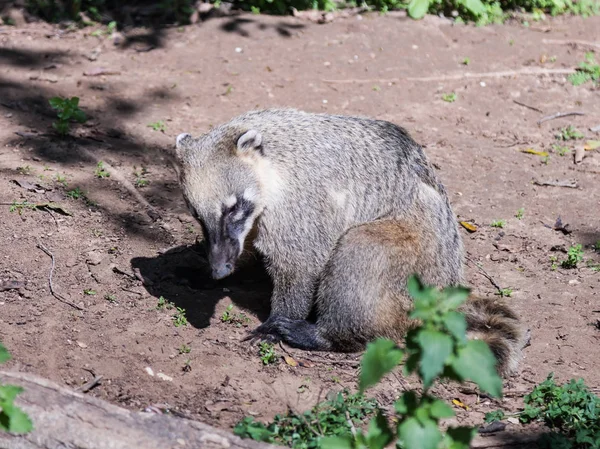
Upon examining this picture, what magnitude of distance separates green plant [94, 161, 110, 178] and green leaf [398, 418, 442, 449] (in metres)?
4.33

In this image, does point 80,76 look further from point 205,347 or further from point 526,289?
point 526,289

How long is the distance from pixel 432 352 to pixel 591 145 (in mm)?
5758

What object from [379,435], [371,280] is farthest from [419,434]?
[371,280]

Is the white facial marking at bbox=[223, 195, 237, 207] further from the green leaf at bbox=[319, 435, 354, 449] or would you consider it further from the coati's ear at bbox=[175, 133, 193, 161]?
the green leaf at bbox=[319, 435, 354, 449]

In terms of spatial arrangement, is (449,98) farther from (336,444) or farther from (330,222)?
(336,444)

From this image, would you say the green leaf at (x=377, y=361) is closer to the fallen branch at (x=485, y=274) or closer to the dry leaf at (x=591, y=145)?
the fallen branch at (x=485, y=274)

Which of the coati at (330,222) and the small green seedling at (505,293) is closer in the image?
the coati at (330,222)

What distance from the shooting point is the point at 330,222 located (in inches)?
207

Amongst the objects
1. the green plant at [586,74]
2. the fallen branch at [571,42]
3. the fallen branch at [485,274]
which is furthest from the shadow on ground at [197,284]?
the fallen branch at [571,42]

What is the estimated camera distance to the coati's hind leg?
197 inches

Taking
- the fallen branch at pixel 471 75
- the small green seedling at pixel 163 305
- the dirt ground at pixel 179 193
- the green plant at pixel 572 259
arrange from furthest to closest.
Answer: the fallen branch at pixel 471 75
the green plant at pixel 572 259
the small green seedling at pixel 163 305
the dirt ground at pixel 179 193

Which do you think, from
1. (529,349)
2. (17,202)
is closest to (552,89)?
(529,349)

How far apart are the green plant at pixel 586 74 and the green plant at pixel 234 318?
5.33 m

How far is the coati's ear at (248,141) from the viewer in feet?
16.3
